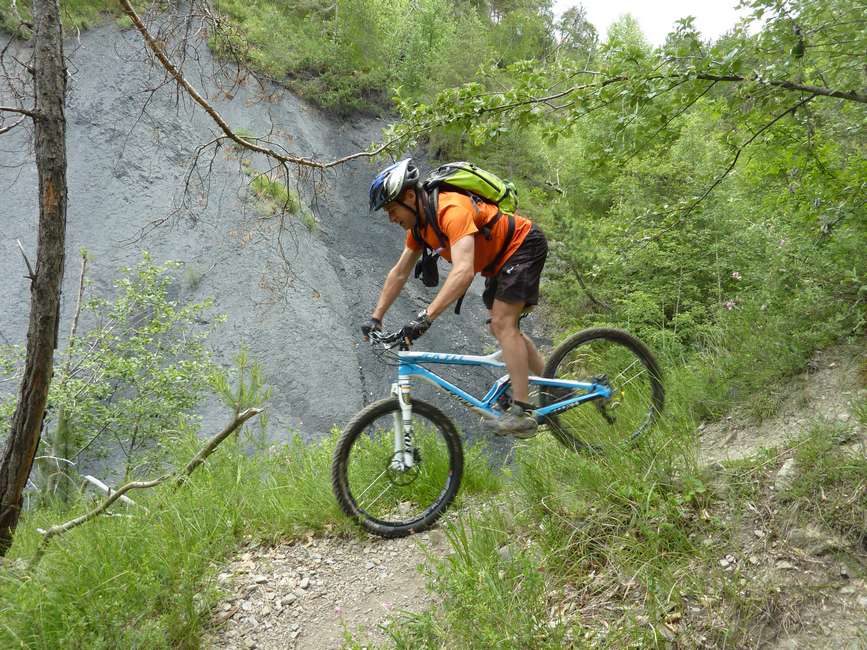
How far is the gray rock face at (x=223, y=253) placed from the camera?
14.8 meters

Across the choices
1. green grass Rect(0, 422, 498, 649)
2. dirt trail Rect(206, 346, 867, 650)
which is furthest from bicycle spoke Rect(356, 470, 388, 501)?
dirt trail Rect(206, 346, 867, 650)

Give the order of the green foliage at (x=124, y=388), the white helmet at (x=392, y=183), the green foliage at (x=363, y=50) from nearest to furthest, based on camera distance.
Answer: the white helmet at (x=392, y=183), the green foliage at (x=124, y=388), the green foliage at (x=363, y=50)

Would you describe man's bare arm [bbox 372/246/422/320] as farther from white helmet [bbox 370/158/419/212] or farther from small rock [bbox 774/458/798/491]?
small rock [bbox 774/458/798/491]

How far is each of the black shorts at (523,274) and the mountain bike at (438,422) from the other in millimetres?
446

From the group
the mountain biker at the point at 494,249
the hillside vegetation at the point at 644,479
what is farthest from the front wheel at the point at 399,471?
the mountain biker at the point at 494,249

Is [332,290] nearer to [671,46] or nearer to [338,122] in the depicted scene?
[338,122]

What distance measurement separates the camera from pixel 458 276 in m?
3.70

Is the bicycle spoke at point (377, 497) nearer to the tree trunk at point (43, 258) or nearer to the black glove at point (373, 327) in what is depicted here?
the black glove at point (373, 327)

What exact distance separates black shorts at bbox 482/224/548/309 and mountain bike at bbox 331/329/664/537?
17.6 inches

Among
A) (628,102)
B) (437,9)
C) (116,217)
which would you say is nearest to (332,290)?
(116,217)

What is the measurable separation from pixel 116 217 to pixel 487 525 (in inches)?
641

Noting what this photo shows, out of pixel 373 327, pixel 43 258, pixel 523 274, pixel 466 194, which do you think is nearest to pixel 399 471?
pixel 373 327

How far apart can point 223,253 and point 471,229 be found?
14.0 meters

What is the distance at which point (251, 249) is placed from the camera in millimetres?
16953
